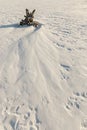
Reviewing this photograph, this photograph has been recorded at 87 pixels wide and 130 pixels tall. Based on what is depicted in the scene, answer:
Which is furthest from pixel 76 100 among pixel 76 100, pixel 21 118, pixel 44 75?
pixel 21 118

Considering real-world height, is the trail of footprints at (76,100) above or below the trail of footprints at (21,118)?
above

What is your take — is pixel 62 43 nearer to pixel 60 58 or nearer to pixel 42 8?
pixel 60 58

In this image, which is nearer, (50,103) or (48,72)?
(50,103)

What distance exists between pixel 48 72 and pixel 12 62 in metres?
1.18

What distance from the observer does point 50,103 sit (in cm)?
568

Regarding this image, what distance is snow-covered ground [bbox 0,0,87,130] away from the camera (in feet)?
17.3

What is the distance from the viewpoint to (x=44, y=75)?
6.62 metres

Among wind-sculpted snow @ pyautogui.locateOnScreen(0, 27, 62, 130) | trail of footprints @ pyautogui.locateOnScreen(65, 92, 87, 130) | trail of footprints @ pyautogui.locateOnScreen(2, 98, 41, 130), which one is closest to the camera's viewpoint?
trail of footprints @ pyautogui.locateOnScreen(2, 98, 41, 130)

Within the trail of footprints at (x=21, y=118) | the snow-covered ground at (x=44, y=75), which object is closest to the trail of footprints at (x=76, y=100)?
the snow-covered ground at (x=44, y=75)

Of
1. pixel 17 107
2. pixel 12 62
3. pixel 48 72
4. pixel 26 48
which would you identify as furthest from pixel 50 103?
pixel 26 48

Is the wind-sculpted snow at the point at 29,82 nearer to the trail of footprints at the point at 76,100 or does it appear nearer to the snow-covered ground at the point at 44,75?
the snow-covered ground at the point at 44,75

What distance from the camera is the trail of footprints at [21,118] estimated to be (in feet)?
16.5

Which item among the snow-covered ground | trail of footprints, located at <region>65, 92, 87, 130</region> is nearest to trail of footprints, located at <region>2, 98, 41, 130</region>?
the snow-covered ground

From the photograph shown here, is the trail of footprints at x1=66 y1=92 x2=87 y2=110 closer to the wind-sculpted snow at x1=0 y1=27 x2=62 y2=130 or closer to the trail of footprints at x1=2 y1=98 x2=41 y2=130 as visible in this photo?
the wind-sculpted snow at x1=0 y1=27 x2=62 y2=130
